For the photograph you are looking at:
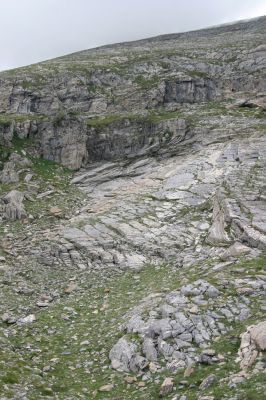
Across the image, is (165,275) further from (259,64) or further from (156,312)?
(259,64)

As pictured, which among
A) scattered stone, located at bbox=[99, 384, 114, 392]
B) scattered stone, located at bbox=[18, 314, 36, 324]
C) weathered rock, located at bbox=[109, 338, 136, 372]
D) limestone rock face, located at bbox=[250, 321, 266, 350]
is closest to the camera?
limestone rock face, located at bbox=[250, 321, 266, 350]

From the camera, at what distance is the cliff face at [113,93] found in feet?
160

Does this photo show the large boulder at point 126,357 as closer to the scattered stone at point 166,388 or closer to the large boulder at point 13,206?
the scattered stone at point 166,388

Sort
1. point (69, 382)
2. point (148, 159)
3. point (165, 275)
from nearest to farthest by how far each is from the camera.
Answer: point (69, 382)
point (165, 275)
point (148, 159)

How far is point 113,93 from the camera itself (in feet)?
220

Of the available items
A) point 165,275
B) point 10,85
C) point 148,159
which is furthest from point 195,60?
point 165,275

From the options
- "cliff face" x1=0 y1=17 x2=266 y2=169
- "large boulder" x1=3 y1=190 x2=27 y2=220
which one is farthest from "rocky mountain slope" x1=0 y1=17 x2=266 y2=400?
"cliff face" x1=0 y1=17 x2=266 y2=169

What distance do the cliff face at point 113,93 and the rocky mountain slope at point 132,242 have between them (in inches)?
11.0

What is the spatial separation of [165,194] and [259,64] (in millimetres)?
51736

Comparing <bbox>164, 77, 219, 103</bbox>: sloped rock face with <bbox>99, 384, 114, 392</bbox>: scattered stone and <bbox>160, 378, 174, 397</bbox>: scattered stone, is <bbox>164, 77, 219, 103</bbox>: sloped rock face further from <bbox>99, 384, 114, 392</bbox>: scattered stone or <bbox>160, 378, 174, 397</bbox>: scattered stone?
<bbox>160, 378, 174, 397</bbox>: scattered stone

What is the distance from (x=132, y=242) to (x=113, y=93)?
4322 cm

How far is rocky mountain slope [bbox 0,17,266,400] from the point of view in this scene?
51.2 ft

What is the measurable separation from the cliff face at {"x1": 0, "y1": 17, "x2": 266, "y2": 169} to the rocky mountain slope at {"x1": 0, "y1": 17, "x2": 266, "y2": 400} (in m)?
0.28

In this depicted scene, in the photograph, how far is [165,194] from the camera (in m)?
35.8
